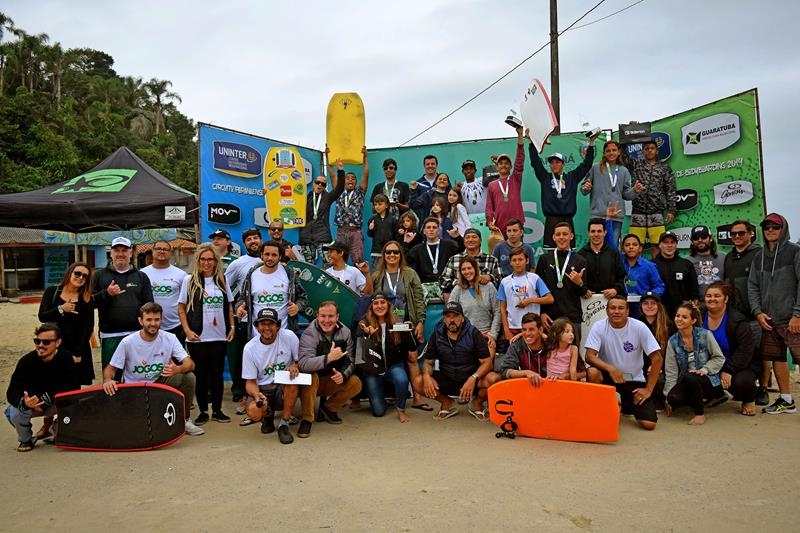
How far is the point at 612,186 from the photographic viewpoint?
24.7 ft

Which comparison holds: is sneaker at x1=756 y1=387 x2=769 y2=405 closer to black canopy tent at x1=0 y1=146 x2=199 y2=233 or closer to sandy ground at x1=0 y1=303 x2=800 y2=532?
sandy ground at x1=0 y1=303 x2=800 y2=532

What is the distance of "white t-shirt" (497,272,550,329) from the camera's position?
5.66m

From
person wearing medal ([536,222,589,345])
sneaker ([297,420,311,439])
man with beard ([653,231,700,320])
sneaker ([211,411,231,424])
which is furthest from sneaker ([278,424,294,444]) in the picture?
man with beard ([653,231,700,320])

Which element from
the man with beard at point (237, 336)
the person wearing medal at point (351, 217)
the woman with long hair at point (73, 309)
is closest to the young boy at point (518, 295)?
the man with beard at point (237, 336)

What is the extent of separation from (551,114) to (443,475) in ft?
16.4

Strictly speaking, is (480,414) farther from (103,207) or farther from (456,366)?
(103,207)

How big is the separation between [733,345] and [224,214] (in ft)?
22.8

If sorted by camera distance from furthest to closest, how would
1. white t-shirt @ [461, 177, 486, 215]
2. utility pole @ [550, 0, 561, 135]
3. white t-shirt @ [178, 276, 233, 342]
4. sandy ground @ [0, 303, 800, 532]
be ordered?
1. utility pole @ [550, 0, 561, 135]
2. white t-shirt @ [461, 177, 486, 215]
3. white t-shirt @ [178, 276, 233, 342]
4. sandy ground @ [0, 303, 800, 532]

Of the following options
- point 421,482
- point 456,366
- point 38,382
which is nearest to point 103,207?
point 38,382

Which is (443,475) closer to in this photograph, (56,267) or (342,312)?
(342,312)

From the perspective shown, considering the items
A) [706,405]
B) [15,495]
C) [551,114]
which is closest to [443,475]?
[15,495]

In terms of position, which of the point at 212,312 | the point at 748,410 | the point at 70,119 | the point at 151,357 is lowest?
the point at 748,410

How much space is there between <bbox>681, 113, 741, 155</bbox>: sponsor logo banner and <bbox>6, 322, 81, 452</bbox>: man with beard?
7864mm

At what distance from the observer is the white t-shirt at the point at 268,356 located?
5.05 metres
